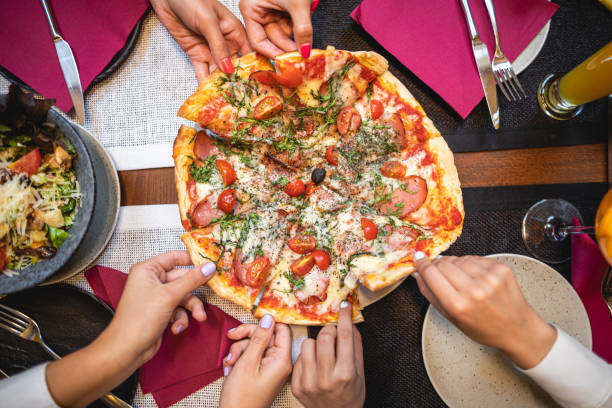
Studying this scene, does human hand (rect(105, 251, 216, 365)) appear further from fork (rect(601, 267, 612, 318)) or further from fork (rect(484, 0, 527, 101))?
fork (rect(601, 267, 612, 318))

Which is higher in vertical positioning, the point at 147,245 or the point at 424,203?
the point at 424,203

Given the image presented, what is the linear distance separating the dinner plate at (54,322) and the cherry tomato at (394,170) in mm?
1702

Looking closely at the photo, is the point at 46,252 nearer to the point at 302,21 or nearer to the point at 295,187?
the point at 295,187

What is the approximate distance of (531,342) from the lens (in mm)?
1354

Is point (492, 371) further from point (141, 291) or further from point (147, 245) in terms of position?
point (147, 245)

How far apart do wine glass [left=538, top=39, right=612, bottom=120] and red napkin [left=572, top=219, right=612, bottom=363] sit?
2.30 feet

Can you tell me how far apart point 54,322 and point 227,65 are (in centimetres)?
164

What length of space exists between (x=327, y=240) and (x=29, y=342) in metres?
1.69

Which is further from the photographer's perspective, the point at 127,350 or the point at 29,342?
the point at 29,342

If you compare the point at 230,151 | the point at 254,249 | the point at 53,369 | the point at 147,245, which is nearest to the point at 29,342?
the point at 53,369

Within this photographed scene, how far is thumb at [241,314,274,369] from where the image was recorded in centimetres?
161

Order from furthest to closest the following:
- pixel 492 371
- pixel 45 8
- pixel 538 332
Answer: pixel 45 8 < pixel 492 371 < pixel 538 332

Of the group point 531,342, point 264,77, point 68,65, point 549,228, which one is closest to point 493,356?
point 531,342

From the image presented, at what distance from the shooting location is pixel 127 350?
1.37m
